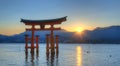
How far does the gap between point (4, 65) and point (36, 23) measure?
43.7 ft

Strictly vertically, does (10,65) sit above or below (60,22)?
below

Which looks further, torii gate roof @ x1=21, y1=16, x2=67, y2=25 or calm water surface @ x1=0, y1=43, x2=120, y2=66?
torii gate roof @ x1=21, y1=16, x2=67, y2=25

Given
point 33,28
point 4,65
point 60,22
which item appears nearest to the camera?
point 4,65

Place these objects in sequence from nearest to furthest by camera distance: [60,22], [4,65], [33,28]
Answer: [4,65]
[60,22]
[33,28]

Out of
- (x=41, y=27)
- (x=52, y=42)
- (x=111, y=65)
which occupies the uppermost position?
(x=41, y=27)

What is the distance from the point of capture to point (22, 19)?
41.0m

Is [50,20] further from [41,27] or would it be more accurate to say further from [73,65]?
[73,65]

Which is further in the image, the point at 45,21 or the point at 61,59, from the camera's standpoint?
the point at 45,21

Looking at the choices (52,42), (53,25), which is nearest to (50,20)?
(53,25)

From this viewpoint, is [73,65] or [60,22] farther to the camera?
[60,22]

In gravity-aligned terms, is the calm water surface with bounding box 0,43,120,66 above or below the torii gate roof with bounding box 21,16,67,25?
below

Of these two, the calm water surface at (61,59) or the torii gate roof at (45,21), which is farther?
the torii gate roof at (45,21)

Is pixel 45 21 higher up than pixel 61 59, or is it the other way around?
pixel 45 21

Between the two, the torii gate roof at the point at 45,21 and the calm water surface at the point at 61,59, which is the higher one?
the torii gate roof at the point at 45,21
